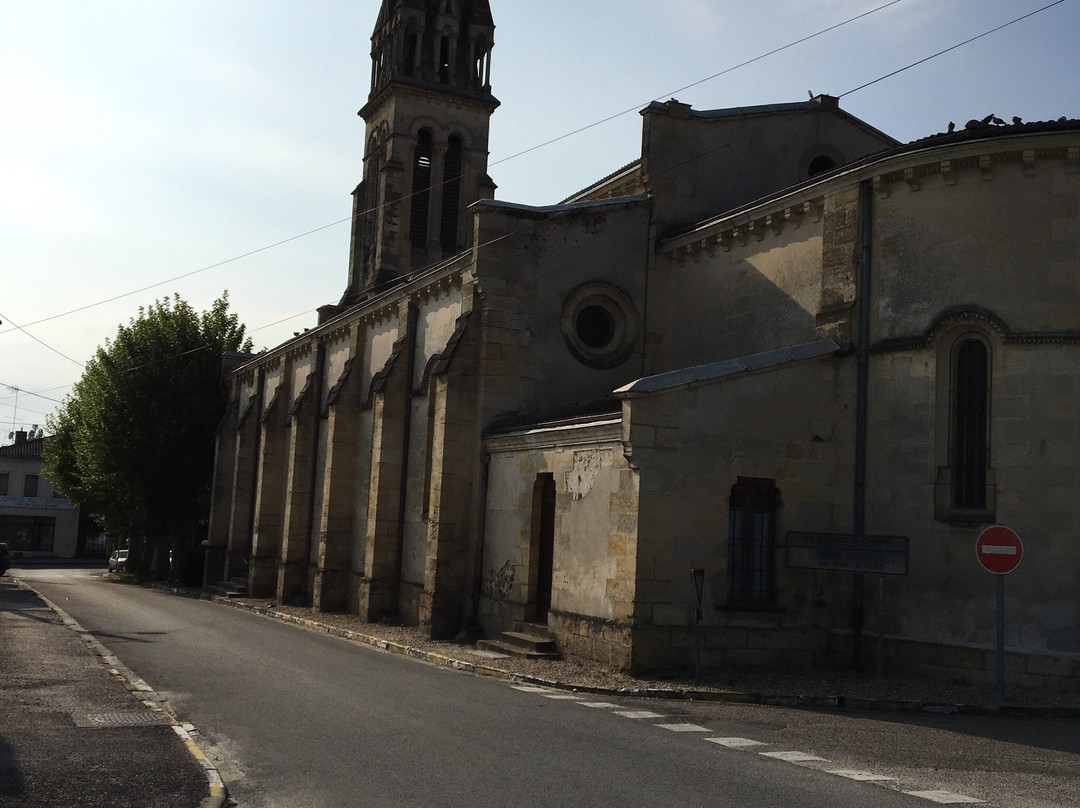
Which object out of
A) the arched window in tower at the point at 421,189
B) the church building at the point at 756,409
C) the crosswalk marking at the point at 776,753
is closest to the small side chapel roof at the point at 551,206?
the church building at the point at 756,409

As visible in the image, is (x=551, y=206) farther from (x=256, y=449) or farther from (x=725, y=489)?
(x=256, y=449)

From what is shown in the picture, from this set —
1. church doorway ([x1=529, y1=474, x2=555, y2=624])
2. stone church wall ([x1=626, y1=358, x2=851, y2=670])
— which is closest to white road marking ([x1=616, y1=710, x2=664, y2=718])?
stone church wall ([x1=626, y1=358, x2=851, y2=670])

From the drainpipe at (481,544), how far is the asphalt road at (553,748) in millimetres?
5105

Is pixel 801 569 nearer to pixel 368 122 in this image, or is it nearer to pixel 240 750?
pixel 240 750

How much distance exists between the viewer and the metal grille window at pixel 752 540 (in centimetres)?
1647

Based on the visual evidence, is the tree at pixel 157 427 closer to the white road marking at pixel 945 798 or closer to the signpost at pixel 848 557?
the signpost at pixel 848 557

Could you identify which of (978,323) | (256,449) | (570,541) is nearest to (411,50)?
(256,449)

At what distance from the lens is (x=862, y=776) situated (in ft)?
30.2

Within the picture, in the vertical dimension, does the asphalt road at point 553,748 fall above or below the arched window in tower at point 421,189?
below

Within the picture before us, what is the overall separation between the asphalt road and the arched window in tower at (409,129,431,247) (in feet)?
94.3

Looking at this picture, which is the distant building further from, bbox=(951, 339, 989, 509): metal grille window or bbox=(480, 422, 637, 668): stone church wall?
bbox=(951, 339, 989, 509): metal grille window

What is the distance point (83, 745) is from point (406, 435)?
1657 cm

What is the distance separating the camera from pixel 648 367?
2280 cm

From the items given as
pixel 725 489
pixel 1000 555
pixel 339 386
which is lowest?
pixel 1000 555
